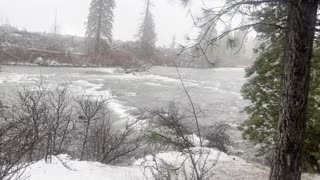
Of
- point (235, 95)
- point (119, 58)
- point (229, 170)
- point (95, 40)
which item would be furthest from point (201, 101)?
point (95, 40)

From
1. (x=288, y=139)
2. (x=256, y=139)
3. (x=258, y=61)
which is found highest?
(x=258, y=61)

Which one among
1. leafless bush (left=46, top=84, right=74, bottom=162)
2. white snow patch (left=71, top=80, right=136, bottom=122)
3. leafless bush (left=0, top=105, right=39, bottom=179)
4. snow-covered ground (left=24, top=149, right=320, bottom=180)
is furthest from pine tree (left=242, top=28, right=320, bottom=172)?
leafless bush (left=0, top=105, right=39, bottom=179)

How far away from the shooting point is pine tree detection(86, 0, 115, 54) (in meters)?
42.9

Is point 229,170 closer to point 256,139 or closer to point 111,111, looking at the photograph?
point 256,139

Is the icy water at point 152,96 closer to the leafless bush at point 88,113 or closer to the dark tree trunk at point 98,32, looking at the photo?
the leafless bush at point 88,113

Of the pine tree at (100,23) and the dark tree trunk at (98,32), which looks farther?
the pine tree at (100,23)

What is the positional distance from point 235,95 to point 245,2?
20218mm

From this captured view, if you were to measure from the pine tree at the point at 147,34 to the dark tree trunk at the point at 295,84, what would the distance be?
142ft

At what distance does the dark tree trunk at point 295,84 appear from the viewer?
4141mm

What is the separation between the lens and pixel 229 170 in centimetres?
916

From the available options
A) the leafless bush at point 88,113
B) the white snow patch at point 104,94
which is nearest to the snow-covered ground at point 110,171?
the leafless bush at point 88,113

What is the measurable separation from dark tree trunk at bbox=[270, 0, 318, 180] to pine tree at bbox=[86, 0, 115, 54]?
3979cm

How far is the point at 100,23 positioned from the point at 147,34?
798 centimetres

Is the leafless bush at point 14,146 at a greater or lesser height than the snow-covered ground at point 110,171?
greater
